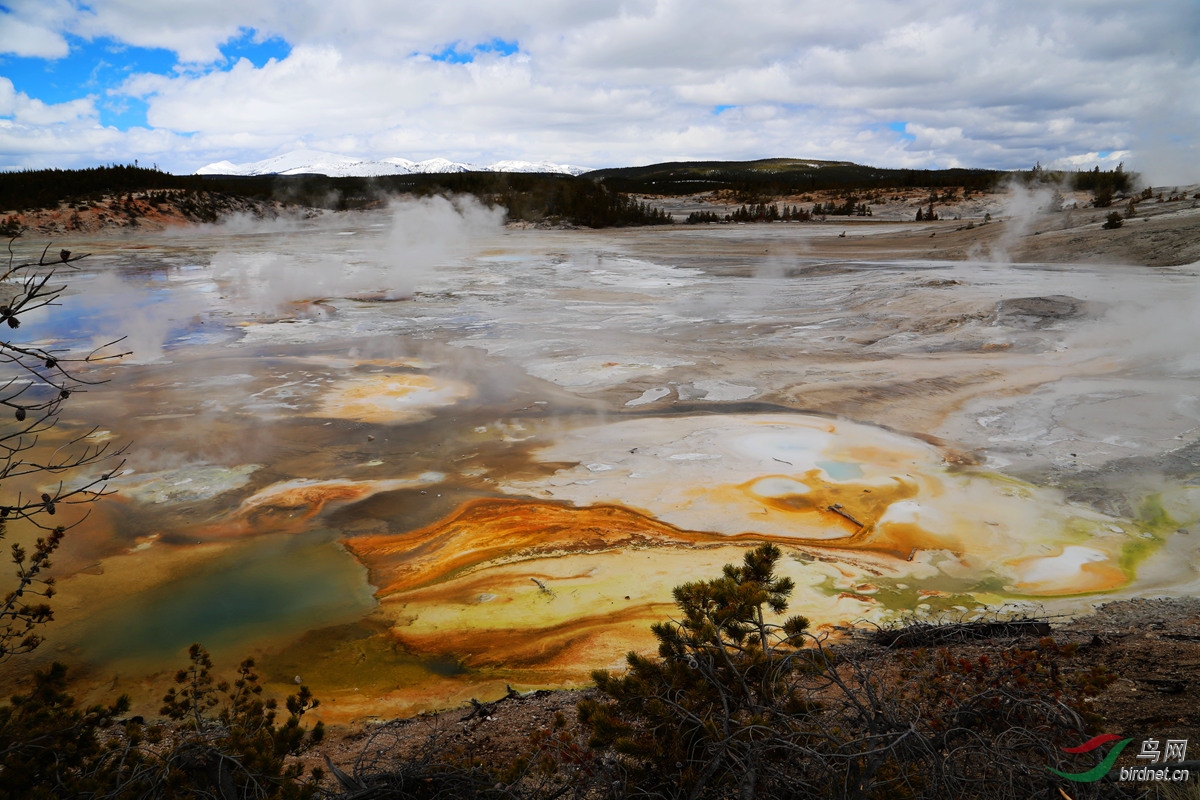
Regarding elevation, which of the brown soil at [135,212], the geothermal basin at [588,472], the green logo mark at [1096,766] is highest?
the brown soil at [135,212]

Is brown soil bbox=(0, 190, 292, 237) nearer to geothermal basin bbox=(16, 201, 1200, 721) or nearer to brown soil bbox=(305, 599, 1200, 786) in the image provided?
geothermal basin bbox=(16, 201, 1200, 721)

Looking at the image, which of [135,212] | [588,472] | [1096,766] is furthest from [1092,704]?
[135,212]

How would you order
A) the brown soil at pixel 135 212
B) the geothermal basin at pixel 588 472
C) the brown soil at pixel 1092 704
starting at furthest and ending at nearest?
1. the brown soil at pixel 135 212
2. the geothermal basin at pixel 588 472
3. the brown soil at pixel 1092 704

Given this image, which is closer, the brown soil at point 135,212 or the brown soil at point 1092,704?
the brown soil at point 1092,704

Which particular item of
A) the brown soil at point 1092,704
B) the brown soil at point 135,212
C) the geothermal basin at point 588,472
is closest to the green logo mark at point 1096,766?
the brown soil at point 1092,704

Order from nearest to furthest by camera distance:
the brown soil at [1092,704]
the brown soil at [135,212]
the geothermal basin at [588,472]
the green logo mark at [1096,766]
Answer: the green logo mark at [1096,766] → the brown soil at [1092,704] → the geothermal basin at [588,472] → the brown soil at [135,212]

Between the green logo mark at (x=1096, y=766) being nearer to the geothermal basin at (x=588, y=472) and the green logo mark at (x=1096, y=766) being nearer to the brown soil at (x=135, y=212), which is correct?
the geothermal basin at (x=588, y=472)

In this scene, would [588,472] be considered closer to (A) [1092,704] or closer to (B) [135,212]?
(A) [1092,704]

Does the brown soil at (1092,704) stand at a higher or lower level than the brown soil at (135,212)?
lower

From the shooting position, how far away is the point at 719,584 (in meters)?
2.72

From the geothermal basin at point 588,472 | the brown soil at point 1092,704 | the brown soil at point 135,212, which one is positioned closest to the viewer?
the brown soil at point 1092,704

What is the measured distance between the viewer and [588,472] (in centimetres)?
632

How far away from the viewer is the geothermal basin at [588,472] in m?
4.39

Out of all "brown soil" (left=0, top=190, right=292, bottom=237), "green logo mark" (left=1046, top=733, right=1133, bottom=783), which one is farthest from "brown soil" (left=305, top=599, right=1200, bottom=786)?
"brown soil" (left=0, top=190, right=292, bottom=237)
